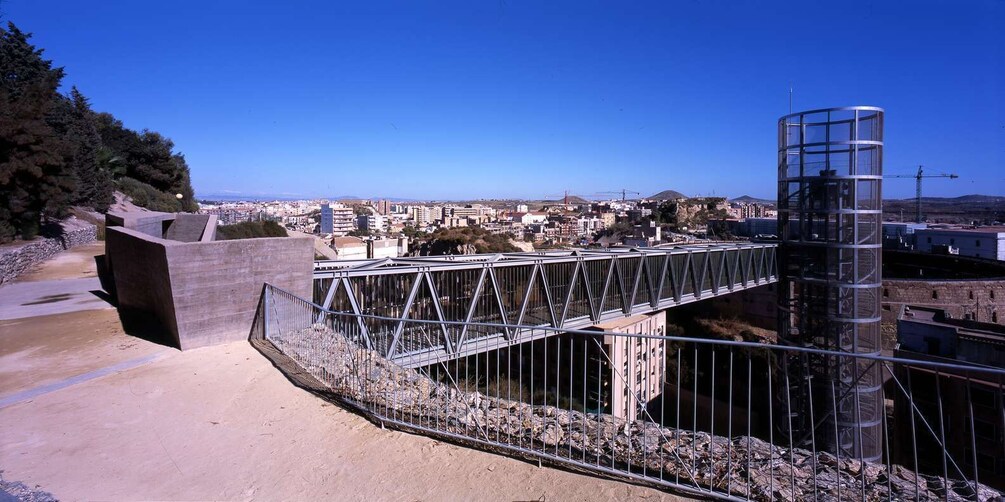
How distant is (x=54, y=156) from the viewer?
17.6 meters

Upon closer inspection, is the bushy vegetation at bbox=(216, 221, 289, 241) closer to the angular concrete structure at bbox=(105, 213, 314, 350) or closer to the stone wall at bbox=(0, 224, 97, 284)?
the stone wall at bbox=(0, 224, 97, 284)

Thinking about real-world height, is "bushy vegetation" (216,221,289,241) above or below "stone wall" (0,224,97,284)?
above

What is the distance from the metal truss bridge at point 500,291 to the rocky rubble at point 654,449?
704mm

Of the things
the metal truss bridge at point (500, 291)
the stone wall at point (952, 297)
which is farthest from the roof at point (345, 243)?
the stone wall at point (952, 297)

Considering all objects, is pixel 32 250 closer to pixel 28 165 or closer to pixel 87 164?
pixel 28 165

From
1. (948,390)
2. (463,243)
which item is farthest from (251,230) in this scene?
(948,390)

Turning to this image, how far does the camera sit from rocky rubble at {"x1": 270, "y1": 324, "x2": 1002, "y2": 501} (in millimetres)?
3451

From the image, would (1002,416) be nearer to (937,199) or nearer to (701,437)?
(701,437)

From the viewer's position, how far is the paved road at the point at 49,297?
10.3 meters

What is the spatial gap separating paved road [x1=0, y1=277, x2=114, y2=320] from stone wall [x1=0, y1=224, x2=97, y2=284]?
2.80ft

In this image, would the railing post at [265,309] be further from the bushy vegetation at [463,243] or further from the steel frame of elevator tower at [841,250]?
the bushy vegetation at [463,243]

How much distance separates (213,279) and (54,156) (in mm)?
15630

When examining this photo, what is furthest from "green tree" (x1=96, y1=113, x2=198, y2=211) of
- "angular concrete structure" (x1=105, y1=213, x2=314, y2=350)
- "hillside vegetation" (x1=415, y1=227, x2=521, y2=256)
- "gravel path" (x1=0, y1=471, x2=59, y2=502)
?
"gravel path" (x1=0, y1=471, x2=59, y2=502)

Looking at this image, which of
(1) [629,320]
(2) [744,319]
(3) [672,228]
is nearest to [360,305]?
(1) [629,320]
